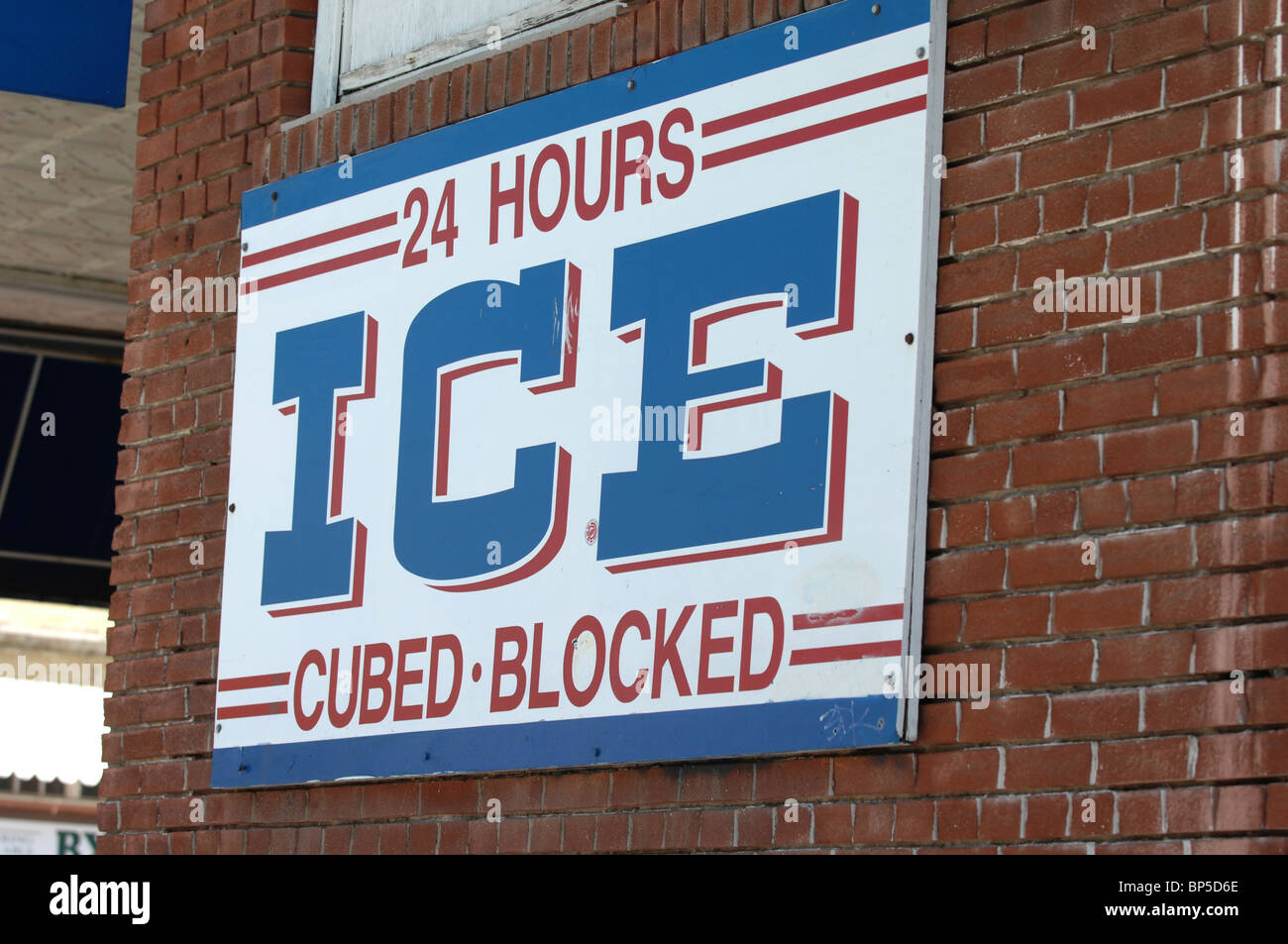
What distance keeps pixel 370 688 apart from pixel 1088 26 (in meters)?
2.27

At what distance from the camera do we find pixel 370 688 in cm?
476

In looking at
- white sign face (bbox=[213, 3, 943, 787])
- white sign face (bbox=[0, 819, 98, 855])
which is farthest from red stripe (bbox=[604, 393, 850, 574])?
white sign face (bbox=[0, 819, 98, 855])

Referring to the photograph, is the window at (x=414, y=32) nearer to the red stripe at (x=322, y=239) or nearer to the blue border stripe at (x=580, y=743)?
the red stripe at (x=322, y=239)

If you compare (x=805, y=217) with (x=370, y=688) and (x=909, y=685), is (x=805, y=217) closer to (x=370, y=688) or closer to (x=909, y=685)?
(x=909, y=685)

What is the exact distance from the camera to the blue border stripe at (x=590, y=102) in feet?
13.3

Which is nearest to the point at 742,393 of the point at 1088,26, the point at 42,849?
the point at 1088,26

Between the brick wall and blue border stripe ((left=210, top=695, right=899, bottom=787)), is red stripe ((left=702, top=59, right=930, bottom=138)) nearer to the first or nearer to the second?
the brick wall

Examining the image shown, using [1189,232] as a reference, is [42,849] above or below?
below

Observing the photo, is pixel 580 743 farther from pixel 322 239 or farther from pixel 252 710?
pixel 322 239

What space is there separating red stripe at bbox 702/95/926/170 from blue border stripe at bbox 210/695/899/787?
3.76 feet

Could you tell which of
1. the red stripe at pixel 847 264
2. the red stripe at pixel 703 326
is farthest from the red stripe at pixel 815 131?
the red stripe at pixel 703 326

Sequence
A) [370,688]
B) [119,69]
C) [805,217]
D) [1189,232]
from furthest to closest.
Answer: [119,69], [370,688], [805,217], [1189,232]

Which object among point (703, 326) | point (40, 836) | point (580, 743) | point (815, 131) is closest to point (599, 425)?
point (703, 326)

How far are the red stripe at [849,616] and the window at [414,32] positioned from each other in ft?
5.38
